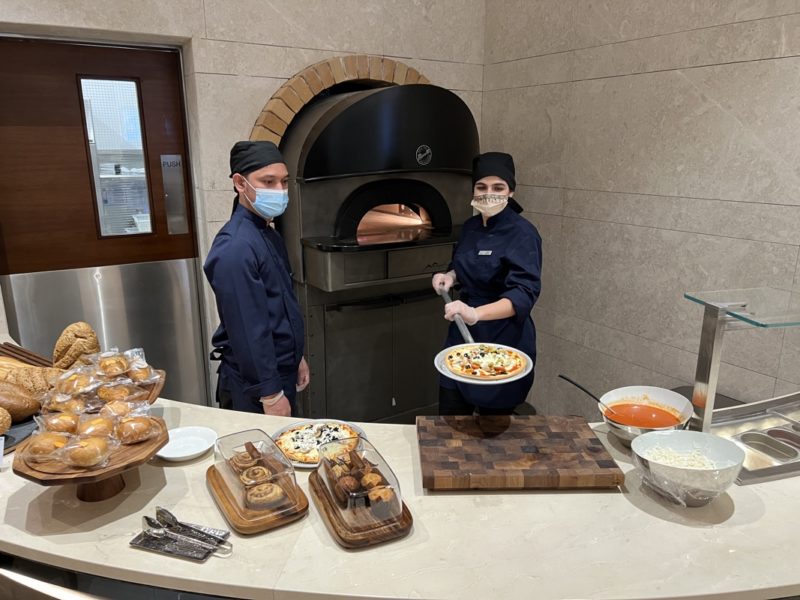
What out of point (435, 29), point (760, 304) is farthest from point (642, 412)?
point (435, 29)

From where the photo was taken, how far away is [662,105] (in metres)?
2.71

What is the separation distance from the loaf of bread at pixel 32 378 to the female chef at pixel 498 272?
140cm

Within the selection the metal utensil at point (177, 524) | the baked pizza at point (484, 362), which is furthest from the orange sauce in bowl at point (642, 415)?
the metal utensil at point (177, 524)

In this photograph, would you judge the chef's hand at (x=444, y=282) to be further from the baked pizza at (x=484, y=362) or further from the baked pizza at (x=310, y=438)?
the baked pizza at (x=310, y=438)

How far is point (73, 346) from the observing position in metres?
1.82

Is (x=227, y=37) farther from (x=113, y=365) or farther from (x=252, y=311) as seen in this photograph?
(x=113, y=365)

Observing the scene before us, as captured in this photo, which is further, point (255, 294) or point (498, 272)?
point (498, 272)

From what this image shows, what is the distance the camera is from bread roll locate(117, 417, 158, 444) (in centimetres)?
132

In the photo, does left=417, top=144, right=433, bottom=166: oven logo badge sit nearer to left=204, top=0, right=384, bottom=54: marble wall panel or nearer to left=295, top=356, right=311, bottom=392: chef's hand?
left=204, top=0, right=384, bottom=54: marble wall panel

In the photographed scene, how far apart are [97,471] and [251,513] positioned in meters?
0.34

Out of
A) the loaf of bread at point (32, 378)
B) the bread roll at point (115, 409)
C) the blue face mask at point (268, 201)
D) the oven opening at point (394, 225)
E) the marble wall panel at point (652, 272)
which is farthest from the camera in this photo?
the oven opening at point (394, 225)

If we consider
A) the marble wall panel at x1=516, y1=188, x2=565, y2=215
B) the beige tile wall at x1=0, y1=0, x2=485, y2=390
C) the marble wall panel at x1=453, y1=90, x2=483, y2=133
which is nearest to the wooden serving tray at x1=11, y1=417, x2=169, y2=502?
the beige tile wall at x1=0, y1=0, x2=485, y2=390

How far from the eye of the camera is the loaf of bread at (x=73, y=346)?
1.82m

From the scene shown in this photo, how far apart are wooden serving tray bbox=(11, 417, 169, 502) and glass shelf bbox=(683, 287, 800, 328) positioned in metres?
1.38
